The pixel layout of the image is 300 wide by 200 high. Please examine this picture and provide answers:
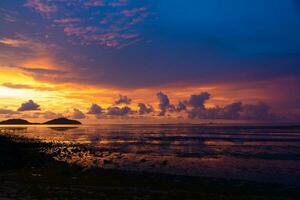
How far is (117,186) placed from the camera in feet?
76.0

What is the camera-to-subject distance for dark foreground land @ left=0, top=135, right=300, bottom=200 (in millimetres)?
19828

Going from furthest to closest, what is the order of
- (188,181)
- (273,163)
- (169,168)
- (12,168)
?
(273,163) < (169,168) < (12,168) < (188,181)

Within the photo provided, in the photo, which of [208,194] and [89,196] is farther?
[208,194]

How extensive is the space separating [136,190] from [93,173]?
8.06 meters

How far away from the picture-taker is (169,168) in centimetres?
3253

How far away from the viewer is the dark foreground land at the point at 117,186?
1983 cm

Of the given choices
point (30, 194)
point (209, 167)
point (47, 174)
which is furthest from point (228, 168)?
point (30, 194)

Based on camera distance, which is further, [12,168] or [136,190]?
[12,168]

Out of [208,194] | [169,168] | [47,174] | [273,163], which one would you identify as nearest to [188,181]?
[208,194]

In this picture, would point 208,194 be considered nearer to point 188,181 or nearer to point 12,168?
point 188,181

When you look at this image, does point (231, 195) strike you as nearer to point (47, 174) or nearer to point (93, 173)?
point (93, 173)

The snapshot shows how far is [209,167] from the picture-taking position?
109 ft

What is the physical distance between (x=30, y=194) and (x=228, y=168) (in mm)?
20307

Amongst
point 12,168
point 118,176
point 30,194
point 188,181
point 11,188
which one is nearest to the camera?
point 30,194
